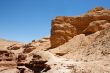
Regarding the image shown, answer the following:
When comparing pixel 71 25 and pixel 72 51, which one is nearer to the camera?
pixel 72 51

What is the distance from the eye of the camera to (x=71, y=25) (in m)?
38.8

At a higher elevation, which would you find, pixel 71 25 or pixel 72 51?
pixel 71 25

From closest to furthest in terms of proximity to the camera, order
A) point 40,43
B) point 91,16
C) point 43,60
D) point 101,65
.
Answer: point 101,65
point 43,60
point 91,16
point 40,43

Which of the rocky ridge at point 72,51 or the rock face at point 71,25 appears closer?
the rocky ridge at point 72,51

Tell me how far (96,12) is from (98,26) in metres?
4.10

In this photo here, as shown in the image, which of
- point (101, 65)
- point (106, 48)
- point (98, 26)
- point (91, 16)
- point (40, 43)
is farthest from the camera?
point (40, 43)

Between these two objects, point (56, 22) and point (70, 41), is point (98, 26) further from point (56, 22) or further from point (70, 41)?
point (56, 22)

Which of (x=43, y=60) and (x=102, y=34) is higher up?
(x=102, y=34)

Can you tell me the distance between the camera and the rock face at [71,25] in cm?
3747

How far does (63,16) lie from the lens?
39594 mm

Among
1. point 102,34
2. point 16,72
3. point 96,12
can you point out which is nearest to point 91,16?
point 96,12

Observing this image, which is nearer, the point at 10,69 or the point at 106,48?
the point at 106,48

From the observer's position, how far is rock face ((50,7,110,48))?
123ft

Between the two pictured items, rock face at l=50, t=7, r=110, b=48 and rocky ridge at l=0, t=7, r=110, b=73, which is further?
rock face at l=50, t=7, r=110, b=48
